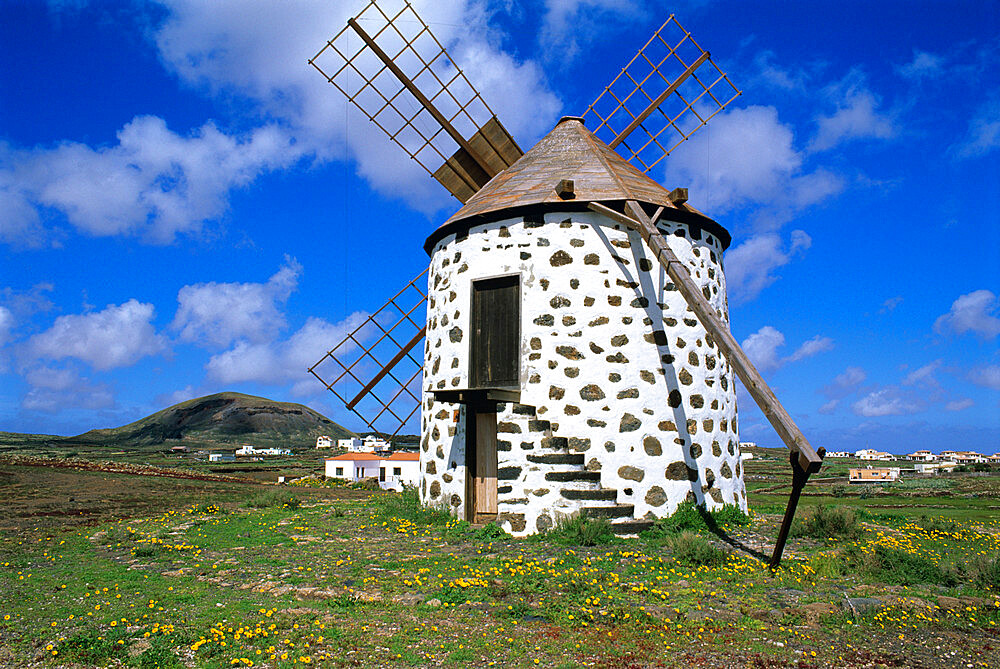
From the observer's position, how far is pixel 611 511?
877 centimetres

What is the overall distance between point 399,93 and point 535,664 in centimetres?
1220

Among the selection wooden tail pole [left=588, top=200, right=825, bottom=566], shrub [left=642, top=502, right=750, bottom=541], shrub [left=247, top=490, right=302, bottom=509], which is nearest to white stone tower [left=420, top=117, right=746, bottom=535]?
shrub [left=642, top=502, right=750, bottom=541]

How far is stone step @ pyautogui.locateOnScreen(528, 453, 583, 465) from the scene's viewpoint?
902 cm

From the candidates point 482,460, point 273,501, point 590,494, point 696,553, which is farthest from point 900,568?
point 273,501

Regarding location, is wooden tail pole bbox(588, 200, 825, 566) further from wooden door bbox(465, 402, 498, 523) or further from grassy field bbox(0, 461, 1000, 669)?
wooden door bbox(465, 402, 498, 523)

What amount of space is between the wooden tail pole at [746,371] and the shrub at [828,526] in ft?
6.66

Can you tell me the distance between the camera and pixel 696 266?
10.5m

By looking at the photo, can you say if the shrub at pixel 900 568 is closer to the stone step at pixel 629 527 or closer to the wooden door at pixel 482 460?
the stone step at pixel 629 527

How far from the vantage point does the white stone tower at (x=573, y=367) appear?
9.25 metres

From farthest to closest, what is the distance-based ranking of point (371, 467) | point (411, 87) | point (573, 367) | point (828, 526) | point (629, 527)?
point (371, 467), point (411, 87), point (573, 367), point (828, 526), point (629, 527)

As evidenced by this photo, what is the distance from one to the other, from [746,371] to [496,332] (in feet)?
13.8

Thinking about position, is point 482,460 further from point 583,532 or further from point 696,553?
point 696,553

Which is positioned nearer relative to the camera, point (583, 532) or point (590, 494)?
point (583, 532)

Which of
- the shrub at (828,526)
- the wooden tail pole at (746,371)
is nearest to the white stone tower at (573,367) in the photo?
the wooden tail pole at (746,371)
